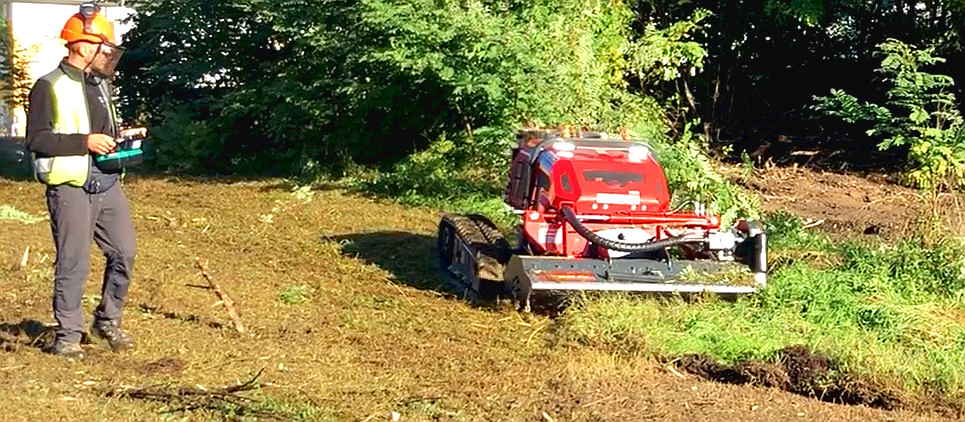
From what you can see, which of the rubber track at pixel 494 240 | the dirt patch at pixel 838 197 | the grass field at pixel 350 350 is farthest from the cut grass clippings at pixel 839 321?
the dirt patch at pixel 838 197

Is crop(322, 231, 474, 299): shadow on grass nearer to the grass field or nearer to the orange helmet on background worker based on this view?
the grass field

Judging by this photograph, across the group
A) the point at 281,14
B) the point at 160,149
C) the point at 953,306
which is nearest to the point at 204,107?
the point at 160,149

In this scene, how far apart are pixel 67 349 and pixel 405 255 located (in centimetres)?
520

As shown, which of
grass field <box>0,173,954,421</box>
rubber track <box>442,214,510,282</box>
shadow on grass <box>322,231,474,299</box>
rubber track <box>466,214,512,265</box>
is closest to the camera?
grass field <box>0,173,954,421</box>

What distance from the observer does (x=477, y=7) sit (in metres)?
17.6

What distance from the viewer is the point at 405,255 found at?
42.4ft

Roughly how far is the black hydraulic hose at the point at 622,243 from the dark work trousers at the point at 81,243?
3.14 metres

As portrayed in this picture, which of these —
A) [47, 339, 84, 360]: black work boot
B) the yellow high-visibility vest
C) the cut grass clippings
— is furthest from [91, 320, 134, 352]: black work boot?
the cut grass clippings

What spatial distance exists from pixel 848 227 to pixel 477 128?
597 centimetres

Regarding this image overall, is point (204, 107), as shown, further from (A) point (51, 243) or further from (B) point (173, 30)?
(A) point (51, 243)

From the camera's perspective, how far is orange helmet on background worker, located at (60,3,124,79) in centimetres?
794

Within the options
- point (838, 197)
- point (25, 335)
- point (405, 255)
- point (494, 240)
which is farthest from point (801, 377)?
point (838, 197)

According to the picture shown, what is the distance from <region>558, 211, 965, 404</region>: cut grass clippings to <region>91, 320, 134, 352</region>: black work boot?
2.65 metres

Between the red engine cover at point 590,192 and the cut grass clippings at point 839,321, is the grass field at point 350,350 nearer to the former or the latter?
the cut grass clippings at point 839,321
